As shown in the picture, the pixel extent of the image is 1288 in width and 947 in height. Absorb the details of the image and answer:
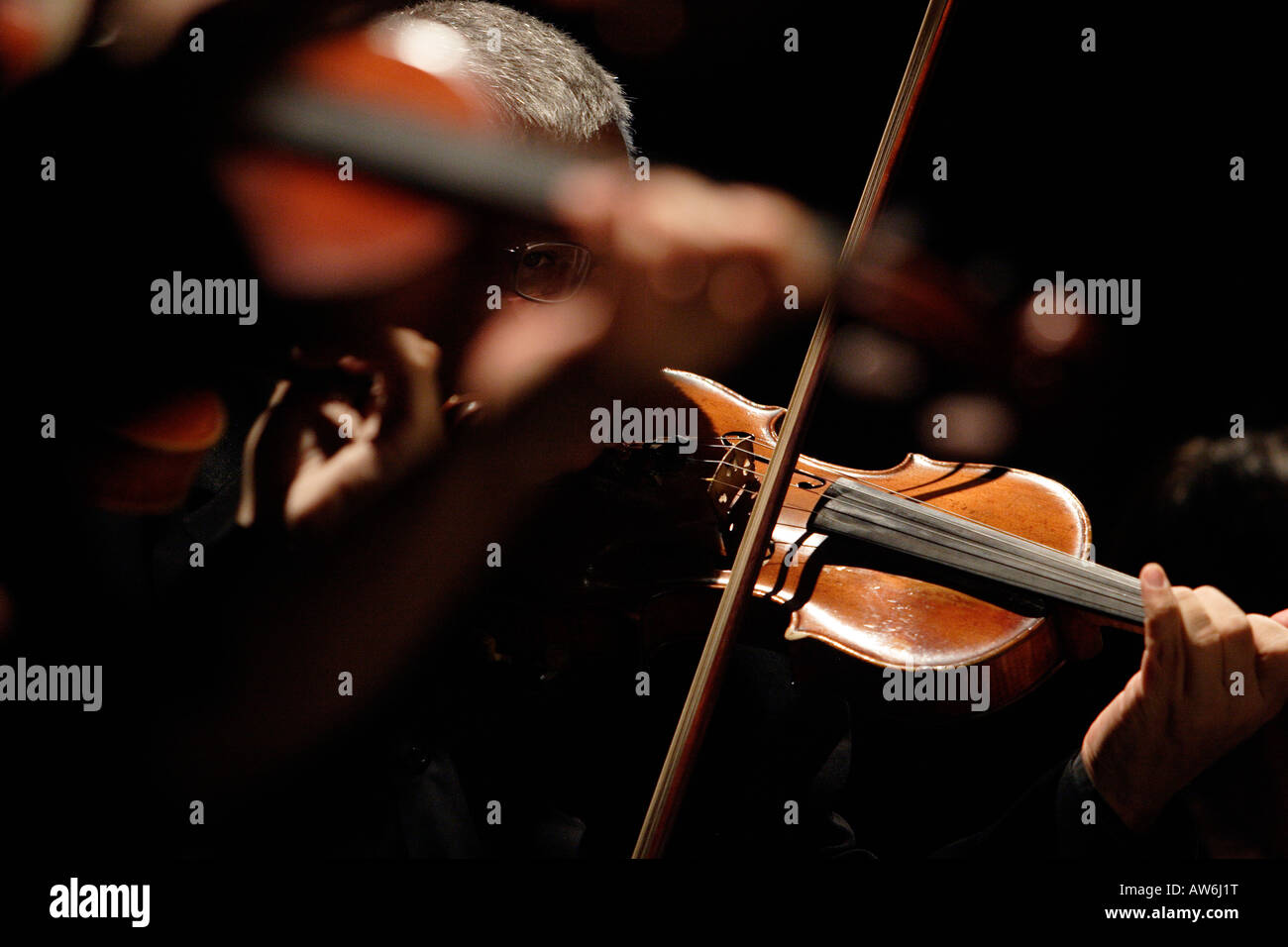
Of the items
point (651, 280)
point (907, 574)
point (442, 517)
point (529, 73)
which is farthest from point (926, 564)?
point (529, 73)

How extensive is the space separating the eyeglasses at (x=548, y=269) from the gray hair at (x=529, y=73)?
136 mm

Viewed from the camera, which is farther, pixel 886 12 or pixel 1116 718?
pixel 886 12

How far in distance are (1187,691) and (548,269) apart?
78 centimetres

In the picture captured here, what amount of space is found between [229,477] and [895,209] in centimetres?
98

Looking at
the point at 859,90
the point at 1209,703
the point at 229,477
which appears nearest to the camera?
the point at 1209,703

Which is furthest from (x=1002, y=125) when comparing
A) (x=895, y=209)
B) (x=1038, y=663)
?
(x=1038, y=663)

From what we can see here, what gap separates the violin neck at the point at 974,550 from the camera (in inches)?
31.0

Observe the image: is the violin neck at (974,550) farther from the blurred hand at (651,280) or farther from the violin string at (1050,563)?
the blurred hand at (651,280)

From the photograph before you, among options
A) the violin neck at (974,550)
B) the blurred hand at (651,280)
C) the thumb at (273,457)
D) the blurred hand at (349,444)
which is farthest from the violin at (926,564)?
the thumb at (273,457)

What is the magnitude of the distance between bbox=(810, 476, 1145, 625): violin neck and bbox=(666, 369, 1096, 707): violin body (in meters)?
0.02

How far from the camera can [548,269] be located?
845 millimetres

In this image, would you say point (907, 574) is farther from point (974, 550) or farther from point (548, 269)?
point (548, 269)

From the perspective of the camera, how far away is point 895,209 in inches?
43.0
